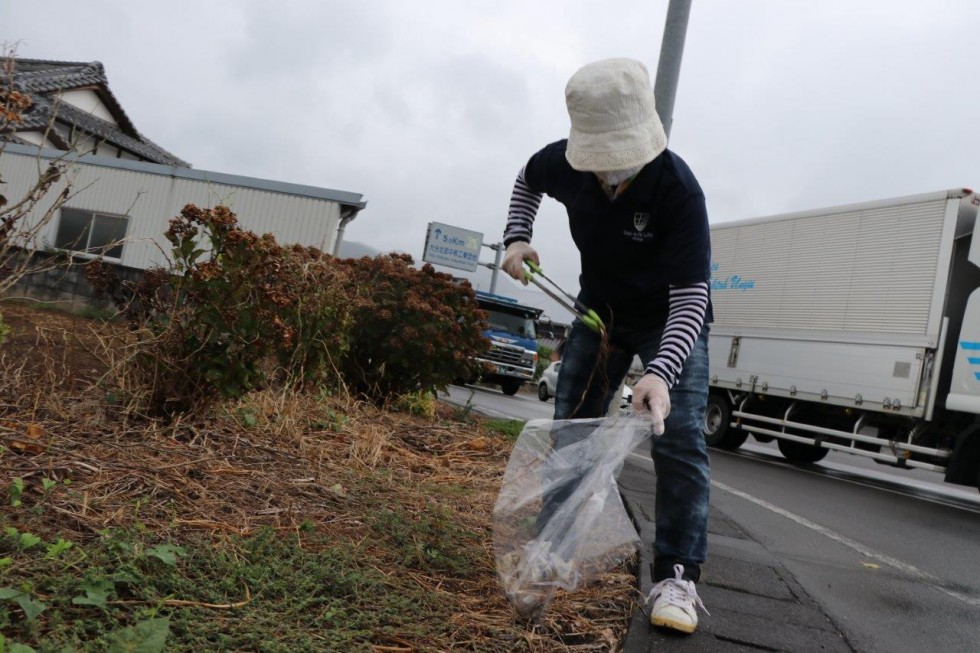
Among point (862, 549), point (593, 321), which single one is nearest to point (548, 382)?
point (862, 549)

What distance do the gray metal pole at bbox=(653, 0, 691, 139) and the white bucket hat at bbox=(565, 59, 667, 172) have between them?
18.3 ft

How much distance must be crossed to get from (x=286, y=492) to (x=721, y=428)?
11.0 m

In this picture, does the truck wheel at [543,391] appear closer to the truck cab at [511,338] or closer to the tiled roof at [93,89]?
the truck cab at [511,338]

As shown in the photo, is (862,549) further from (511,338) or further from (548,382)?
(548,382)

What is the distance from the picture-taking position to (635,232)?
2920mm

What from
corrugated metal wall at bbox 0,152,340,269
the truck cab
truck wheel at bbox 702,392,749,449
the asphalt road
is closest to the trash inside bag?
the asphalt road

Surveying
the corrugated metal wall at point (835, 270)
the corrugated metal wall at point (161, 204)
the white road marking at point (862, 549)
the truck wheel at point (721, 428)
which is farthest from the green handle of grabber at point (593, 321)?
the corrugated metal wall at point (161, 204)

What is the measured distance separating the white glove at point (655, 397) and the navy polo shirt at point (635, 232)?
361 millimetres

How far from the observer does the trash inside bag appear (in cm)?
266

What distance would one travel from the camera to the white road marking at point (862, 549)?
15.1ft

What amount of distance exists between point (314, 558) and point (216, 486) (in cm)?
81

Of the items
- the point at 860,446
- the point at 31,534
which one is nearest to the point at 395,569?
→ the point at 31,534

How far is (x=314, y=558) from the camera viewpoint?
2764mm

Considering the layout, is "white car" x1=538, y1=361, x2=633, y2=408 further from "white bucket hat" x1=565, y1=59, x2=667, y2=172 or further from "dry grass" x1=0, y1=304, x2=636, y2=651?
"white bucket hat" x1=565, y1=59, x2=667, y2=172
